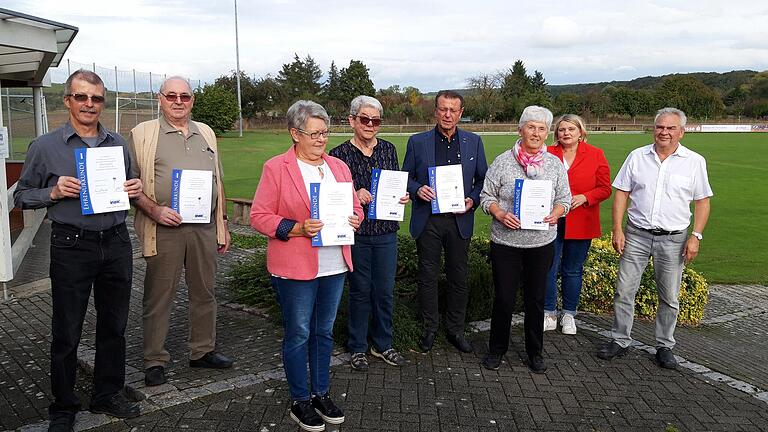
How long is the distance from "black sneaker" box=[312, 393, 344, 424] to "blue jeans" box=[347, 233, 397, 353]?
0.96m

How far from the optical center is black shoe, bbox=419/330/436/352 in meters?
5.46

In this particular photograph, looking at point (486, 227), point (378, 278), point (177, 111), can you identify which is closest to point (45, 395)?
point (177, 111)

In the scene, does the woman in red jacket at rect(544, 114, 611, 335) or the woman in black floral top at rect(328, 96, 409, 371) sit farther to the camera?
the woman in red jacket at rect(544, 114, 611, 335)

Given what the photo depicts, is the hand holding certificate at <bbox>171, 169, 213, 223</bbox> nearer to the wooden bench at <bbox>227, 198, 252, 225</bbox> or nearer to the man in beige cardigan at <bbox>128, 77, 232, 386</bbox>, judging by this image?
the man in beige cardigan at <bbox>128, 77, 232, 386</bbox>

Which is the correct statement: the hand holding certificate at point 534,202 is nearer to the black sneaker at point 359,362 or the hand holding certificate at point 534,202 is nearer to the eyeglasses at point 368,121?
the eyeglasses at point 368,121

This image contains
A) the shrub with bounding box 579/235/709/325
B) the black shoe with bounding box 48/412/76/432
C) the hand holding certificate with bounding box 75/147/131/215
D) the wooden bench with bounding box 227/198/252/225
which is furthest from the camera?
the wooden bench with bounding box 227/198/252/225

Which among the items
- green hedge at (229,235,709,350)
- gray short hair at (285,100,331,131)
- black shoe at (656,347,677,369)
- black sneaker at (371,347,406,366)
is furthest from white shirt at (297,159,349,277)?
black shoe at (656,347,677,369)

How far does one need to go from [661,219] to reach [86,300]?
449 cm

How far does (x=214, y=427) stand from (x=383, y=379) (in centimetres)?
139

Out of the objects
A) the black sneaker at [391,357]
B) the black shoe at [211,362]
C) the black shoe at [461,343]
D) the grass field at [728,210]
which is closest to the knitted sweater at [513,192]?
the black shoe at [461,343]

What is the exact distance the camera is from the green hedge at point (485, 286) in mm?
6441

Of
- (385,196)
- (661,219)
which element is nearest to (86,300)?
(385,196)

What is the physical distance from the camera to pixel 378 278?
4977 mm

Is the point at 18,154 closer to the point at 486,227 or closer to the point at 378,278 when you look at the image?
the point at 486,227
